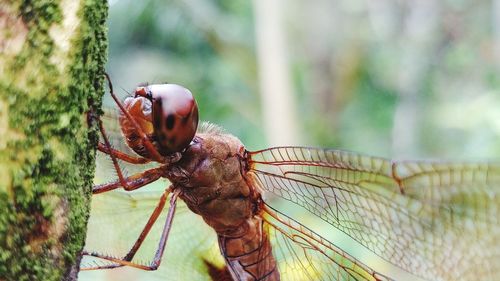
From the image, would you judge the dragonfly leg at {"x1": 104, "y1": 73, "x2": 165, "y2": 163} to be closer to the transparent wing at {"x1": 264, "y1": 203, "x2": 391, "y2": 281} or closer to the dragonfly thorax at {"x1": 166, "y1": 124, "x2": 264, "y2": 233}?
the dragonfly thorax at {"x1": 166, "y1": 124, "x2": 264, "y2": 233}

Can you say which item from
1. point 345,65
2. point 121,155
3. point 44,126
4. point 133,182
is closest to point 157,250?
point 133,182

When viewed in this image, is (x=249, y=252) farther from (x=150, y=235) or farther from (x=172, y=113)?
(x=172, y=113)

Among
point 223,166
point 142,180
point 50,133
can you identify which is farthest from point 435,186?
point 50,133

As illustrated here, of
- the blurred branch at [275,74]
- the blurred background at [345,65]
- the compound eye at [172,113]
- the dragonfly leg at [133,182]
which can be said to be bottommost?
the dragonfly leg at [133,182]

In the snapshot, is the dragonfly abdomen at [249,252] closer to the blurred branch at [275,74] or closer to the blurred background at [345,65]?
the blurred branch at [275,74]

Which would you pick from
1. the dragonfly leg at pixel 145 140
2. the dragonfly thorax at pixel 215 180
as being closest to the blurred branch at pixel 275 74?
the dragonfly thorax at pixel 215 180

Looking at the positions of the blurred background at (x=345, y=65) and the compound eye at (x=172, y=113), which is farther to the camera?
the blurred background at (x=345, y=65)

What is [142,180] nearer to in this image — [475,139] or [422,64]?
[475,139]
